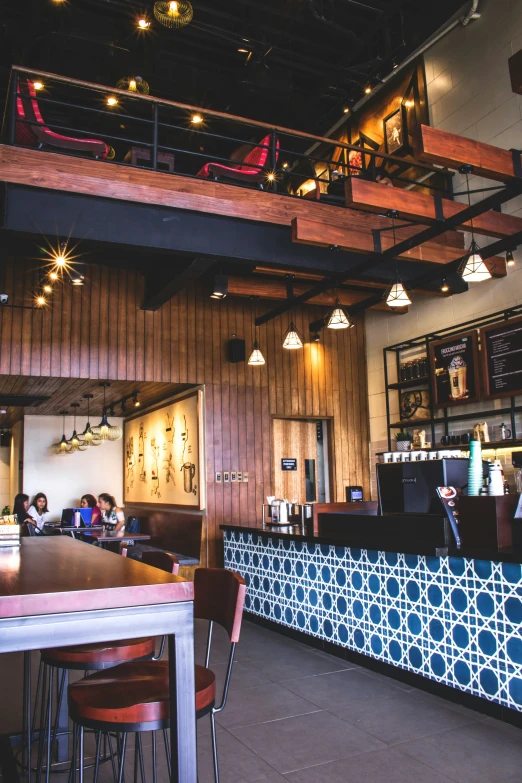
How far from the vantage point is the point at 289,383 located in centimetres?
850

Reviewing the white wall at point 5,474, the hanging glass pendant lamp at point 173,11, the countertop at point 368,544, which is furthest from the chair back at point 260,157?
the white wall at point 5,474

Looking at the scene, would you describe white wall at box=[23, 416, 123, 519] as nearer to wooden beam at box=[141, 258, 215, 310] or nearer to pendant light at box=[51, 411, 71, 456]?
pendant light at box=[51, 411, 71, 456]

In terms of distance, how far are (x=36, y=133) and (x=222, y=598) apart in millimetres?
4395

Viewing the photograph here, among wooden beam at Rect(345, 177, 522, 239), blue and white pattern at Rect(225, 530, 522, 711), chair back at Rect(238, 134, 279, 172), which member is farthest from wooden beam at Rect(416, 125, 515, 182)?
blue and white pattern at Rect(225, 530, 522, 711)

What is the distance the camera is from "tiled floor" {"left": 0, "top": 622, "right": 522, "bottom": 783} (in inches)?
114

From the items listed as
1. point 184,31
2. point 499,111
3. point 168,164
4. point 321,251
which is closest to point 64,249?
point 168,164

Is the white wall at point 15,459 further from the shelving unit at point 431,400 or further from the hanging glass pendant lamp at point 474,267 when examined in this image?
the hanging glass pendant lamp at point 474,267

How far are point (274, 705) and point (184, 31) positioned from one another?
7213mm

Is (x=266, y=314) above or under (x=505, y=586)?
above

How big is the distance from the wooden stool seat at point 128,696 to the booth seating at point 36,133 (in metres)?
4.37

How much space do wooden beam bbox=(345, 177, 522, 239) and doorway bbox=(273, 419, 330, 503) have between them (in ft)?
12.4

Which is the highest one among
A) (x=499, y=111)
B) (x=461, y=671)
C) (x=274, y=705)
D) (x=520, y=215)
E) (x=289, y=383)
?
(x=499, y=111)

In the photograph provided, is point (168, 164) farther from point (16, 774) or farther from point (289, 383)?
point (16, 774)

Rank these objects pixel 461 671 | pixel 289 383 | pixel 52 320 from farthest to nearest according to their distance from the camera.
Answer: pixel 289 383
pixel 52 320
pixel 461 671
